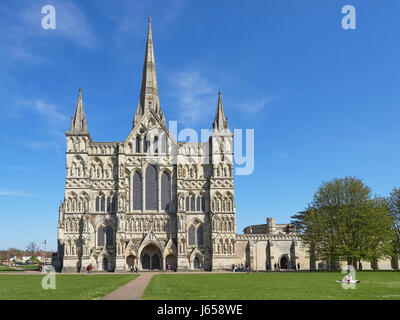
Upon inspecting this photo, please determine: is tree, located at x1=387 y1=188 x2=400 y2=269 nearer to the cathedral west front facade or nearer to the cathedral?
the cathedral

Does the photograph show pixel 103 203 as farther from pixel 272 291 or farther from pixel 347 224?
pixel 272 291

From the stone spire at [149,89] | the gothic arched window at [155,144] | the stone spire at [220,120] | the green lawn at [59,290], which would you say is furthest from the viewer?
the stone spire at [149,89]

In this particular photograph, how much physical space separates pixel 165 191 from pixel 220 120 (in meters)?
15.1

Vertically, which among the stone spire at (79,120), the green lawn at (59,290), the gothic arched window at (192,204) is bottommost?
the green lawn at (59,290)

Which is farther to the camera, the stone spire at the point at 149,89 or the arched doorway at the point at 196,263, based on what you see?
the stone spire at the point at 149,89

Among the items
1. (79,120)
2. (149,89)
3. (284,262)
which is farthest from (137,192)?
(284,262)

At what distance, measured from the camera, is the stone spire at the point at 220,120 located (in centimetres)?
6638

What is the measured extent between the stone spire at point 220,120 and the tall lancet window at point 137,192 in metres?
15.2

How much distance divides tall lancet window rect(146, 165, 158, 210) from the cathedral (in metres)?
0.16

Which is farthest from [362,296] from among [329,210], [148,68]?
[148,68]

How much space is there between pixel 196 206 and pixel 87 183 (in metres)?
17.3

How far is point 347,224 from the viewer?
2039 inches

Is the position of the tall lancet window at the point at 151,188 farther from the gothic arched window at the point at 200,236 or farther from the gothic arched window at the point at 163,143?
the gothic arched window at the point at 200,236

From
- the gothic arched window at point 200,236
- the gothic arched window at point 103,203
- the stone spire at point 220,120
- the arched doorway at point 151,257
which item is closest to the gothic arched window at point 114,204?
the gothic arched window at point 103,203
